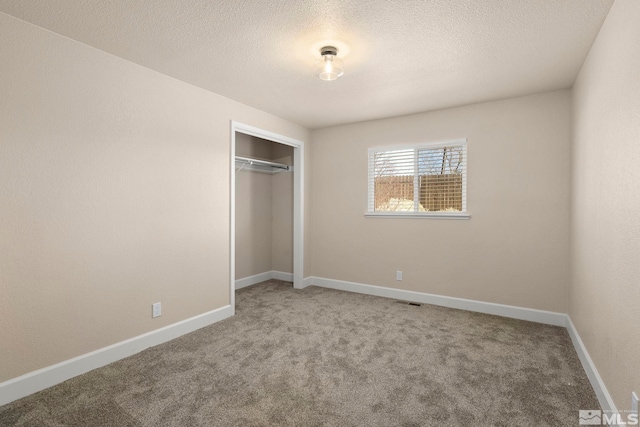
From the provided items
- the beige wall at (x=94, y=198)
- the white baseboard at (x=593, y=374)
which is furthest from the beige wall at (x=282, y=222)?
the white baseboard at (x=593, y=374)

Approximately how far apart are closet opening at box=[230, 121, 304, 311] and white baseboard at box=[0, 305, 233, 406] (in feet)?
5.65

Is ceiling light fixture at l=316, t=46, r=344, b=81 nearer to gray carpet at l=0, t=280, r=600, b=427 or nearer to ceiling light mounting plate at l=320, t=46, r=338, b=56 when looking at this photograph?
ceiling light mounting plate at l=320, t=46, r=338, b=56

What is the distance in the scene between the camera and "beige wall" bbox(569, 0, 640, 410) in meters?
1.54

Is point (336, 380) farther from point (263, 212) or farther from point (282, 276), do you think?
point (263, 212)

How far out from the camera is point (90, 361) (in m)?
2.40

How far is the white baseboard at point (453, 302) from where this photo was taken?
3354 mm

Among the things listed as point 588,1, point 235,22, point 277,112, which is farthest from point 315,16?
point 277,112

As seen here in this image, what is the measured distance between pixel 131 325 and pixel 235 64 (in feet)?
7.99

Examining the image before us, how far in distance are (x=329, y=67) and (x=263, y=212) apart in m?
3.32

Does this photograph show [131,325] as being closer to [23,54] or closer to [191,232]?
[191,232]

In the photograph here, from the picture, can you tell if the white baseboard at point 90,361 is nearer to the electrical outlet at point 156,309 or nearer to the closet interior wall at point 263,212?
the electrical outlet at point 156,309

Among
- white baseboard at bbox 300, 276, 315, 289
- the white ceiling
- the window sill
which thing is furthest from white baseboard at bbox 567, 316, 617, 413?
white baseboard at bbox 300, 276, 315, 289

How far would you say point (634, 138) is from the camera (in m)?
1.53

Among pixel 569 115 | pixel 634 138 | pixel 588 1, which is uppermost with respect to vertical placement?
pixel 588 1
